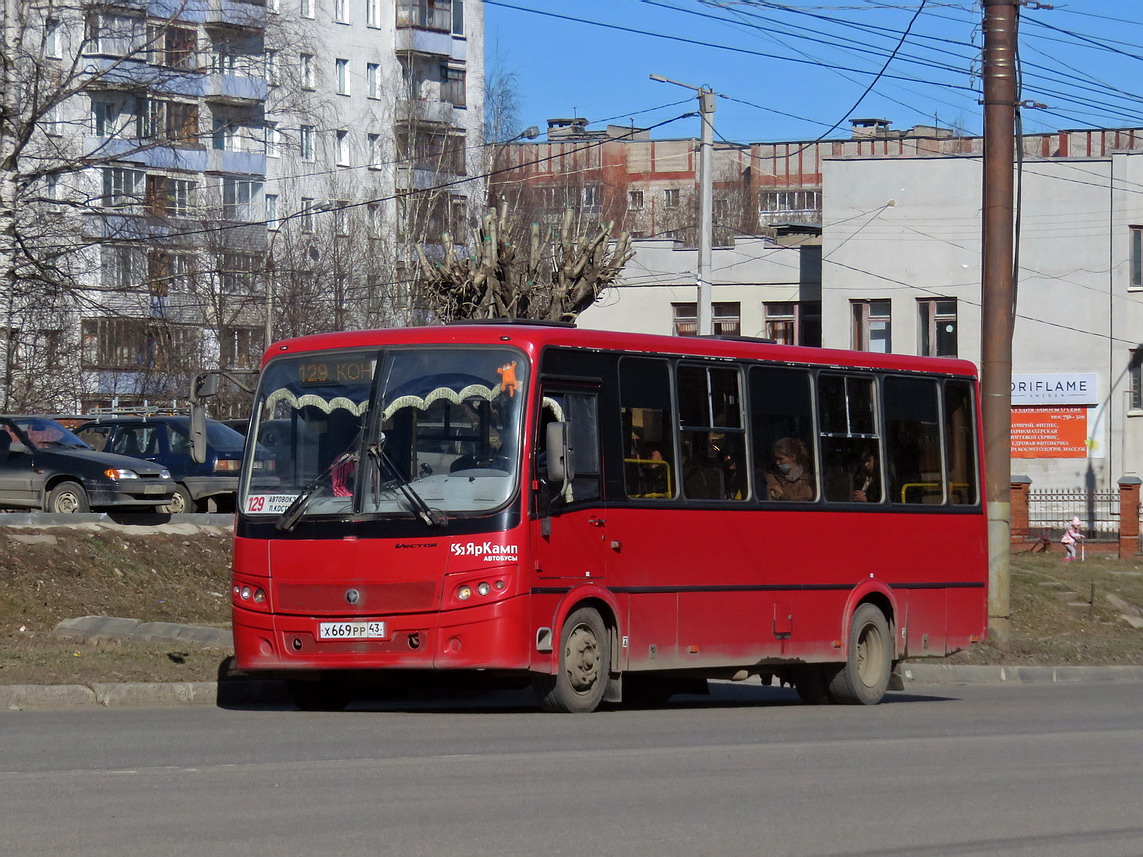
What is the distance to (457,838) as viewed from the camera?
24.4 feet

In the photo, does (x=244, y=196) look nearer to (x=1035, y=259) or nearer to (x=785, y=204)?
(x=1035, y=259)

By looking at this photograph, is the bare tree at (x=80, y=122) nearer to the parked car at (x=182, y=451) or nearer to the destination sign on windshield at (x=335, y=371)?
the parked car at (x=182, y=451)

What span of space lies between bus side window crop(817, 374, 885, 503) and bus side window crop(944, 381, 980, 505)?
116cm

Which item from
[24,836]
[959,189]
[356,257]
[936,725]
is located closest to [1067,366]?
[959,189]

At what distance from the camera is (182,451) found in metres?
28.5

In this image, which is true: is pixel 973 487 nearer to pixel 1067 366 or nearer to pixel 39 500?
pixel 39 500

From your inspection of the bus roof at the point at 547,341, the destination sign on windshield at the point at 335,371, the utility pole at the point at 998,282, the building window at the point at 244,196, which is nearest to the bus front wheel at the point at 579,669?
the bus roof at the point at 547,341

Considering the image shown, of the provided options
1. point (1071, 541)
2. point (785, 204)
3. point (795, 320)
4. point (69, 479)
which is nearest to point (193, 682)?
point (69, 479)

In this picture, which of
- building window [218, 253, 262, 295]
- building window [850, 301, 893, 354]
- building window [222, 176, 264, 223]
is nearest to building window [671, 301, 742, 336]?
building window [850, 301, 893, 354]

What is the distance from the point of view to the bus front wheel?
13.0 m

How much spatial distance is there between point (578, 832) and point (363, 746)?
3283 millimetres

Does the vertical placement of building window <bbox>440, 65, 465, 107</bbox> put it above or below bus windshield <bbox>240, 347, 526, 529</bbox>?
above

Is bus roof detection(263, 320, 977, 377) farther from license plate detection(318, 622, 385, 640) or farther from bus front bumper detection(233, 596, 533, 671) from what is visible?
license plate detection(318, 622, 385, 640)

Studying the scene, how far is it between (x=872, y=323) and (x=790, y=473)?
41.6 meters
